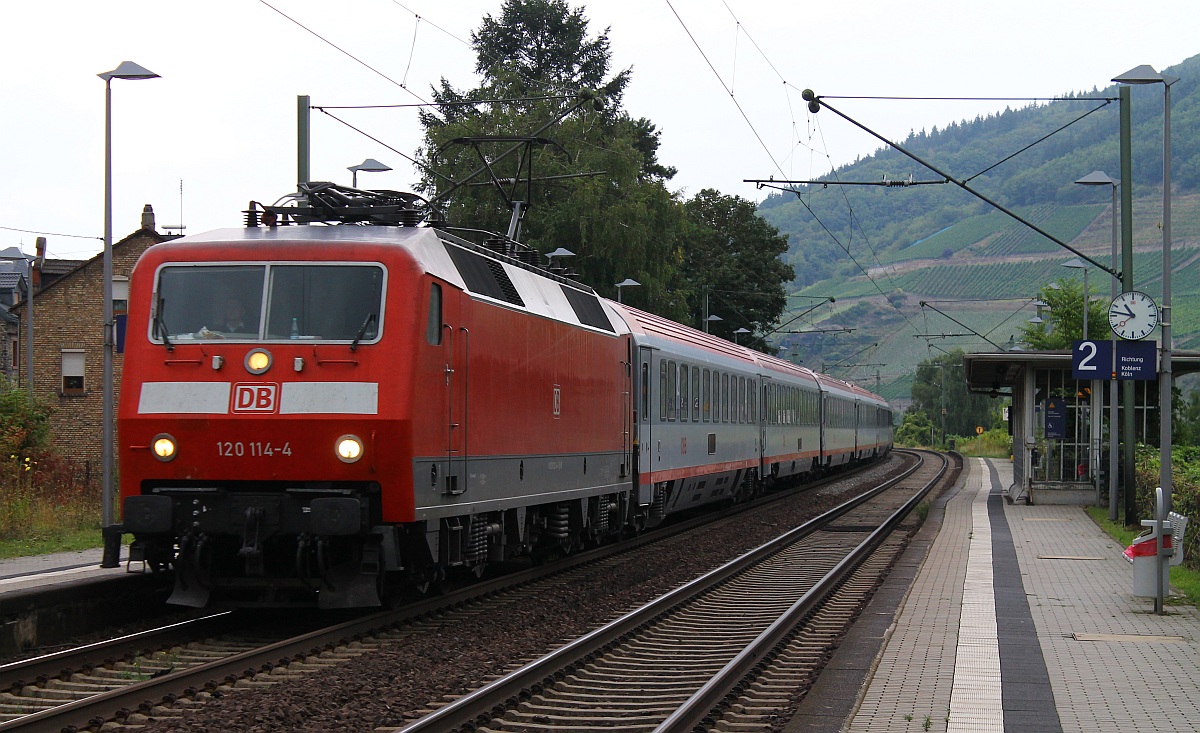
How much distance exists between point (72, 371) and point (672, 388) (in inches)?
1372

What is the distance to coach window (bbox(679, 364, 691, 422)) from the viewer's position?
2208 centimetres

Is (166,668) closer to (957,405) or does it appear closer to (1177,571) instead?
(1177,571)

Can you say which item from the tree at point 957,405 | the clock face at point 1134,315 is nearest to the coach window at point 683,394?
the clock face at point 1134,315

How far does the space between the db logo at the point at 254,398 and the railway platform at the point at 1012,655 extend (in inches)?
182

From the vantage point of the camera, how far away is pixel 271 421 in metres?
10.3

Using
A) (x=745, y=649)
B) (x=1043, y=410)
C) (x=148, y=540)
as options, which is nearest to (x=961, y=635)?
(x=745, y=649)

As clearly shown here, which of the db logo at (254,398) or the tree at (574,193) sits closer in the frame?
the db logo at (254,398)

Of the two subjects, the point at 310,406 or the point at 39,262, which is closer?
the point at 310,406

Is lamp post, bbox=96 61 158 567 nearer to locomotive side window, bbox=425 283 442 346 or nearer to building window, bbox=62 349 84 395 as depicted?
locomotive side window, bbox=425 283 442 346

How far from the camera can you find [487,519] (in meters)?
12.9

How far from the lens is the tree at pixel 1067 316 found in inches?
1877

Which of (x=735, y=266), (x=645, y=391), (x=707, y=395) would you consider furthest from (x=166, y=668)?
(x=735, y=266)

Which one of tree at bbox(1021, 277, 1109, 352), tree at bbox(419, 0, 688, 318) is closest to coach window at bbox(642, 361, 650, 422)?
tree at bbox(419, 0, 688, 318)

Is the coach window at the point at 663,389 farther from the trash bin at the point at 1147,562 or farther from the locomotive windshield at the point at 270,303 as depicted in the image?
the locomotive windshield at the point at 270,303
